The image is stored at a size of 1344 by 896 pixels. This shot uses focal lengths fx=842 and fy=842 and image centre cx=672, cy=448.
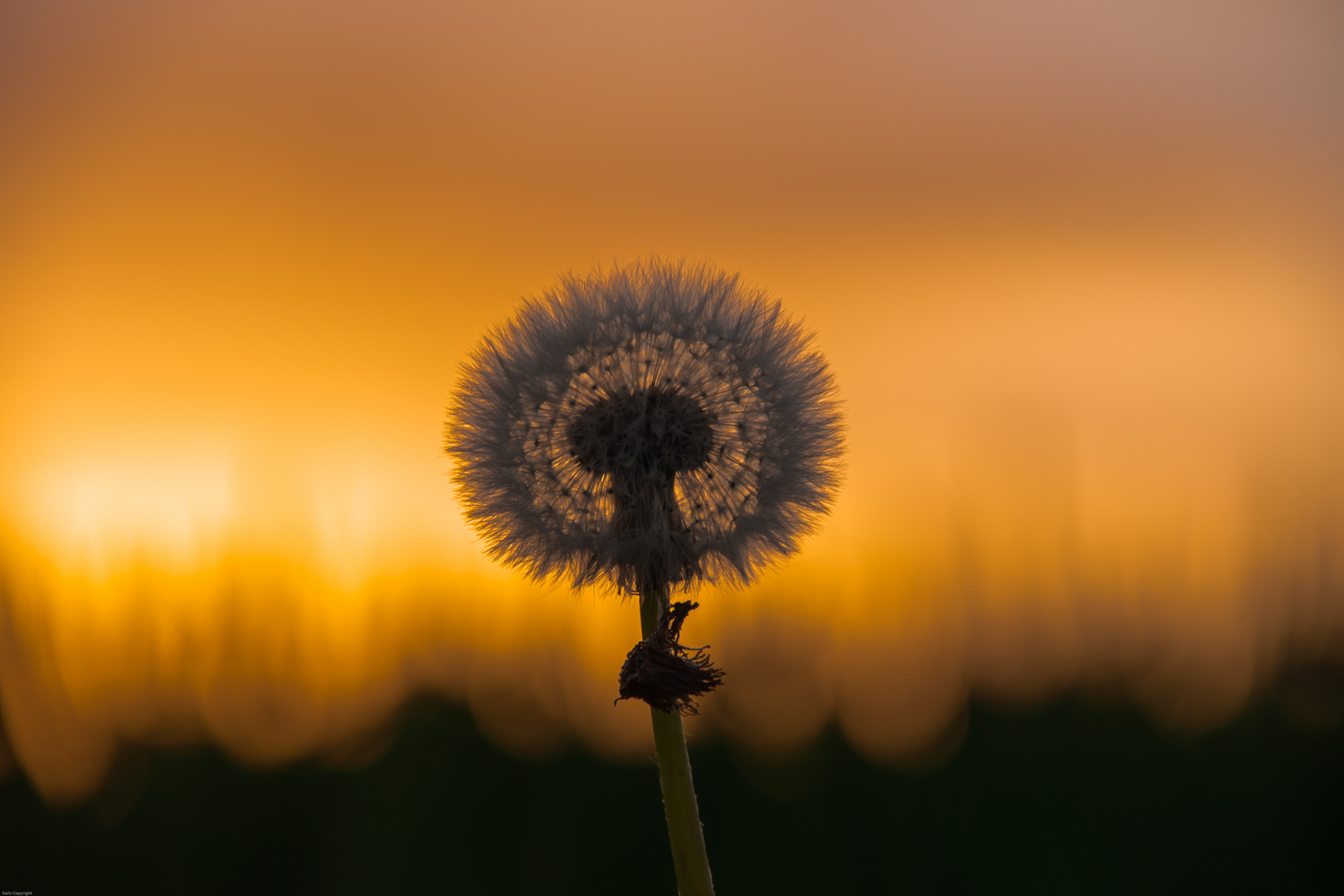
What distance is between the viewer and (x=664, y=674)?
179 centimetres

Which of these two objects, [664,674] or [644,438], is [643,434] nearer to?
[644,438]

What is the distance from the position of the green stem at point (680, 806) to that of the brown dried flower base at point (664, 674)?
0.46ft

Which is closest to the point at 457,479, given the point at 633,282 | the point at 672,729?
the point at 633,282

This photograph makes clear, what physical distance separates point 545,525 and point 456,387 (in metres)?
0.42

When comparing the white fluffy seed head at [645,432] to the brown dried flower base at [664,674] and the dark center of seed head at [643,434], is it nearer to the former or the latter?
the dark center of seed head at [643,434]

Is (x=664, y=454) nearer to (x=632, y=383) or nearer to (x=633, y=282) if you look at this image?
(x=632, y=383)

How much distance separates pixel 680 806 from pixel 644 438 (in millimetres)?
854

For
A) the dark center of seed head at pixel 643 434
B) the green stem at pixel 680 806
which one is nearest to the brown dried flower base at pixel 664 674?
the green stem at pixel 680 806

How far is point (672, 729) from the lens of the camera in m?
1.95

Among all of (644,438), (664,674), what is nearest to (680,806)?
(664,674)

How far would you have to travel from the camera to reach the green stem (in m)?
1.94

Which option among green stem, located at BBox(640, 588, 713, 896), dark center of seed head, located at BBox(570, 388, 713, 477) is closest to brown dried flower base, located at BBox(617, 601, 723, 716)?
green stem, located at BBox(640, 588, 713, 896)

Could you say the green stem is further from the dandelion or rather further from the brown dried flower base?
the brown dried flower base

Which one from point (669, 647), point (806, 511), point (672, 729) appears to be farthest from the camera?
point (806, 511)
